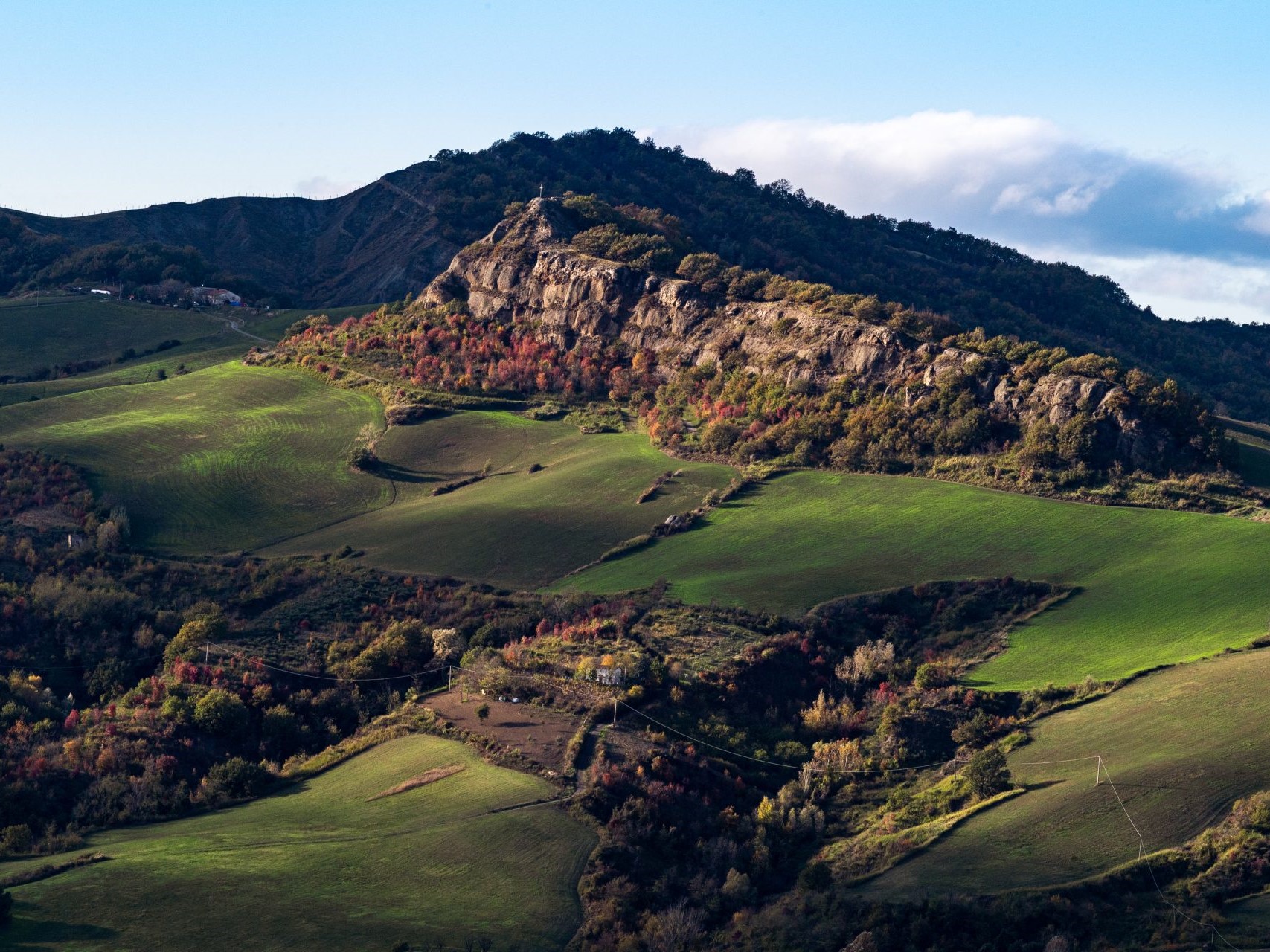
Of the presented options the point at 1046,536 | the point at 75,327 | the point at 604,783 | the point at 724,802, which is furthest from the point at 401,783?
the point at 75,327

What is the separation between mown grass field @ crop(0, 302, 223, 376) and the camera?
146 metres

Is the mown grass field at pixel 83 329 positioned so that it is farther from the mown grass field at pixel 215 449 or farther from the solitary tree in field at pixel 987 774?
the solitary tree in field at pixel 987 774

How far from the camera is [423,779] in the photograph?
184ft

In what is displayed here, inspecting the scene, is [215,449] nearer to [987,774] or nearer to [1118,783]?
[987,774]

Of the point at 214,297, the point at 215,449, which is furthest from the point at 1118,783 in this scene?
the point at 214,297

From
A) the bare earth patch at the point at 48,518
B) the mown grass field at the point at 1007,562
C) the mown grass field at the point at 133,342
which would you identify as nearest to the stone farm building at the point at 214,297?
the mown grass field at the point at 133,342

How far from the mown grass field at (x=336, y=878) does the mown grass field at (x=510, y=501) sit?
2798cm

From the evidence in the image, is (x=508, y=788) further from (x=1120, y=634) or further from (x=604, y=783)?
(x=1120, y=634)

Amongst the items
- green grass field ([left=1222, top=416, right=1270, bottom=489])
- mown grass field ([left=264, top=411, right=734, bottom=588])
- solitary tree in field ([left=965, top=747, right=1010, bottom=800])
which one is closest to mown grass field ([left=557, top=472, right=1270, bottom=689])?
mown grass field ([left=264, top=411, right=734, bottom=588])

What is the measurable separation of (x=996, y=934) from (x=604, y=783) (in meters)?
17.8

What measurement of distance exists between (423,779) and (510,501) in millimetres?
39211

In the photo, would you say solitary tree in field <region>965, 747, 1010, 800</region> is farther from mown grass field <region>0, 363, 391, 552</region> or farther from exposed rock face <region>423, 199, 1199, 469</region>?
mown grass field <region>0, 363, 391, 552</region>

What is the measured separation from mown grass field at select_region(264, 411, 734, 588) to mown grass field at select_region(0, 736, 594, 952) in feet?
91.8

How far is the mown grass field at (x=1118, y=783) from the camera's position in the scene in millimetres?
44781
